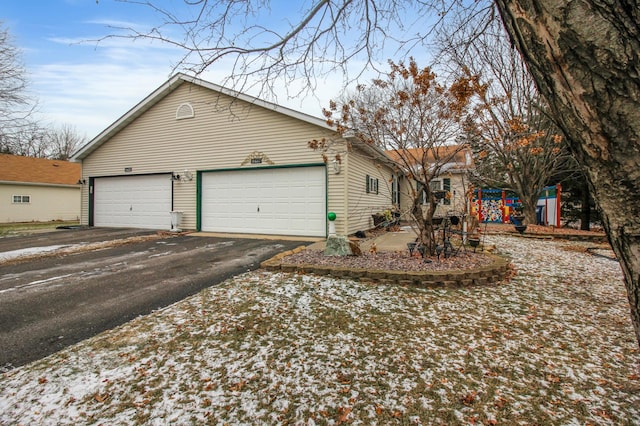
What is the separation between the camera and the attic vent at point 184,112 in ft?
35.3

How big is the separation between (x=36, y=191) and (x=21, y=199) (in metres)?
0.86

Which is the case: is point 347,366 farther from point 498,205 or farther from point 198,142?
point 498,205

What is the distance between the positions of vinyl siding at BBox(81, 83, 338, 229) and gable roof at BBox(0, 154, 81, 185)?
27.2ft

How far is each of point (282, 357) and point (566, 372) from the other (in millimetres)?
2122

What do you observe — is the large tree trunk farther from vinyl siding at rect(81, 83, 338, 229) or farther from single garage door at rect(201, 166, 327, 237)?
single garage door at rect(201, 166, 327, 237)

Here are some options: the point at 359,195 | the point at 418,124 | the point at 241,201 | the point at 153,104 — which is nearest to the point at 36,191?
the point at 153,104

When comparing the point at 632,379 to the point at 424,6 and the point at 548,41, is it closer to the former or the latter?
the point at 548,41

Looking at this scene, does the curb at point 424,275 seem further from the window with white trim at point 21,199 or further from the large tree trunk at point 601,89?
the window with white trim at point 21,199

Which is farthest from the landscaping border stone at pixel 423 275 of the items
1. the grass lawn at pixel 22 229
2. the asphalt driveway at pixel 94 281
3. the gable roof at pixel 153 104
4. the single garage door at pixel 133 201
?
the grass lawn at pixel 22 229

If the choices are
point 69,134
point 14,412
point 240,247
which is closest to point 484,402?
point 14,412

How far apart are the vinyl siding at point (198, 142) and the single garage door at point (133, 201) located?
1.11 ft

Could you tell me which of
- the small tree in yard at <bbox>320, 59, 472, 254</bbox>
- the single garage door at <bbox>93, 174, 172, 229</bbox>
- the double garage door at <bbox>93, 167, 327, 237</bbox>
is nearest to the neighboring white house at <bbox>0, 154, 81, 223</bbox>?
the single garage door at <bbox>93, 174, 172, 229</bbox>

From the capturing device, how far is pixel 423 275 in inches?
175

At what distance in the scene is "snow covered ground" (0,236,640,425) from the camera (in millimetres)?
1950
